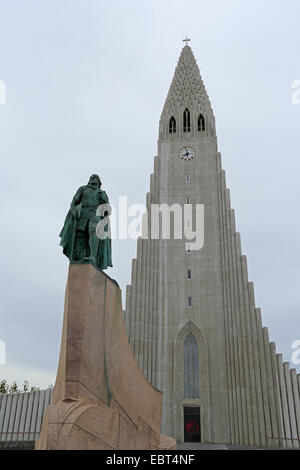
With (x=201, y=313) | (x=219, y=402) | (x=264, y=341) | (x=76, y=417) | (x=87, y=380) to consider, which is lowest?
(x=76, y=417)

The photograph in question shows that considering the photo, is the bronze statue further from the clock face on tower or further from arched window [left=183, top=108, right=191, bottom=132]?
arched window [left=183, top=108, right=191, bottom=132]

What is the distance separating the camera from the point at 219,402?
25.0m

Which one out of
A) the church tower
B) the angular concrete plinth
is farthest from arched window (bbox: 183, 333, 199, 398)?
the angular concrete plinth

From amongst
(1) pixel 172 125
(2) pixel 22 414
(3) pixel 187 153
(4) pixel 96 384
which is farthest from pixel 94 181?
(1) pixel 172 125

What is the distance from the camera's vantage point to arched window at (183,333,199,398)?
2573 cm

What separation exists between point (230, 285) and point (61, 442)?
21894 millimetres

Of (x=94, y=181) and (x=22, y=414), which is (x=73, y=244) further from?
(x=22, y=414)

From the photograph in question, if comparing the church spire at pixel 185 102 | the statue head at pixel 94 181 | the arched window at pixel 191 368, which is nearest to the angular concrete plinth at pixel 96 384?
the statue head at pixel 94 181

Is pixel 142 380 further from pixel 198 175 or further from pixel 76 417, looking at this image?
pixel 198 175

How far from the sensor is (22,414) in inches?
999

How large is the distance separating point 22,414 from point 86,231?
66.7 ft

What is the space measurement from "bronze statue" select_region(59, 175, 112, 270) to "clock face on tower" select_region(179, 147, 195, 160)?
2379 centimetres

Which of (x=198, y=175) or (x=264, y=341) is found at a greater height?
(x=198, y=175)
